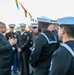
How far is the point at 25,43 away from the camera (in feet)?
27.7

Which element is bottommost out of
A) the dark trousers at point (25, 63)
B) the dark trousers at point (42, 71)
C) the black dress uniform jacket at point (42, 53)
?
the dark trousers at point (25, 63)

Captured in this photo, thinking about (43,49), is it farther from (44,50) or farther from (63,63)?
(63,63)

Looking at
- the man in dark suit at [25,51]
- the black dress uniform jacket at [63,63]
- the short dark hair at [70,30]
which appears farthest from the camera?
the man in dark suit at [25,51]

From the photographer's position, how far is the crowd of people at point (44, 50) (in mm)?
2416

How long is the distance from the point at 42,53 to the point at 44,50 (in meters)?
0.06

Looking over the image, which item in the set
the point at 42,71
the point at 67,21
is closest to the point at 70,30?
→ the point at 67,21

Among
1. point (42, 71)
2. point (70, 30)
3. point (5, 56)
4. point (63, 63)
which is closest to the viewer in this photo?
point (63, 63)

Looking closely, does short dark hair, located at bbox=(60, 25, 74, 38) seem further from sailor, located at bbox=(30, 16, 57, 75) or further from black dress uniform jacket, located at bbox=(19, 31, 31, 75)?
black dress uniform jacket, located at bbox=(19, 31, 31, 75)

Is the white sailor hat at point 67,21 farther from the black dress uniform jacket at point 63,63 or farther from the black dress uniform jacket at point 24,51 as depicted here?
the black dress uniform jacket at point 24,51

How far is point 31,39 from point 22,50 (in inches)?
20.5

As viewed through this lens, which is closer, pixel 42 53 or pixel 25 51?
pixel 42 53

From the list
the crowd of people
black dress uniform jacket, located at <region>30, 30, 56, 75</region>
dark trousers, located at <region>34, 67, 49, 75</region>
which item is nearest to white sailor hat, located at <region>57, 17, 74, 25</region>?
the crowd of people

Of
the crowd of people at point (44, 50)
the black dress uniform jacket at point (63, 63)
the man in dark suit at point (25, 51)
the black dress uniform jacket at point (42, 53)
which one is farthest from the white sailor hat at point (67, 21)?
the man in dark suit at point (25, 51)

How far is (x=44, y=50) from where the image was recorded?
14.0 ft
